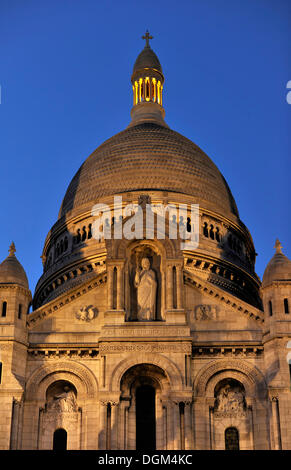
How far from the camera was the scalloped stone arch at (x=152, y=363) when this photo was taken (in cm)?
4300

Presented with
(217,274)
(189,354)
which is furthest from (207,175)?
(189,354)

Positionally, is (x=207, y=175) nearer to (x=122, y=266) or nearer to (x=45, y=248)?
Result: (x=45, y=248)

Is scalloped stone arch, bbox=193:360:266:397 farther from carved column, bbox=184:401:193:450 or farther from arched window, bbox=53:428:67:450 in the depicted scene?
arched window, bbox=53:428:67:450

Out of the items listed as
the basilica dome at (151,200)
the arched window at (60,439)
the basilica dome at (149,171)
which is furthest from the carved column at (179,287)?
the basilica dome at (149,171)

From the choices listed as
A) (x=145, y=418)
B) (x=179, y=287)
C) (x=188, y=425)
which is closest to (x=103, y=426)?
(x=145, y=418)

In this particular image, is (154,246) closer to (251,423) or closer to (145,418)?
(145,418)

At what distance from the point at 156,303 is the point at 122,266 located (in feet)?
8.19

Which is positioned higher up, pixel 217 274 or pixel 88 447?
pixel 217 274

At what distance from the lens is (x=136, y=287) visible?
1831 inches

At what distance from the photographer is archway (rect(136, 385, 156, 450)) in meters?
43.2

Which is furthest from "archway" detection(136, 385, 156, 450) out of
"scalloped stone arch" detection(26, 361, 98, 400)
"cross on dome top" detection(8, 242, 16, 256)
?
"cross on dome top" detection(8, 242, 16, 256)

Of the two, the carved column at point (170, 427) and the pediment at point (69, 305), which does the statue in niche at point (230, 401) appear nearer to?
the carved column at point (170, 427)

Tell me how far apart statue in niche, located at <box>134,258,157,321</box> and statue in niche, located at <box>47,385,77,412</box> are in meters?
4.87

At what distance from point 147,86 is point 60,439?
45.2m
